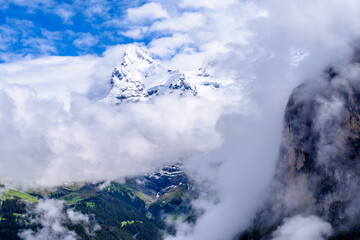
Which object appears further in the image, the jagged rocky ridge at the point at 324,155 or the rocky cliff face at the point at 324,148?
the rocky cliff face at the point at 324,148

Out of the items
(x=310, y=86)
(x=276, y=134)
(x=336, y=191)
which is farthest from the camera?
(x=276, y=134)

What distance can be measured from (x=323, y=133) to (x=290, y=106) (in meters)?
21.2

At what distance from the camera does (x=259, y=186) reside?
653 feet

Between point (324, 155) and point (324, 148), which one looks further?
point (324, 148)

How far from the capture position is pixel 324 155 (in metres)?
136

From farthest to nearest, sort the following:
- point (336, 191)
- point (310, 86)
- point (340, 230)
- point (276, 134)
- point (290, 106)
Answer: point (276, 134)
point (290, 106)
point (310, 86)
point (336, 191)
point (340, 230)

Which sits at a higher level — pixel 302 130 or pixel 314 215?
pixel 302 130

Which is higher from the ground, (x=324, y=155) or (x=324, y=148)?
(x=324, y=148)

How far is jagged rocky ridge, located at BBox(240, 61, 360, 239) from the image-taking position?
5017 inches

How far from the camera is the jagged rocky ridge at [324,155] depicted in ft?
418

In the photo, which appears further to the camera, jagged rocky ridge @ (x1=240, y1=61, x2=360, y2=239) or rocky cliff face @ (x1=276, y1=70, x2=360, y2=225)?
rocky cliff face @ (x1=276, y1=70, x2=360, y2=225)

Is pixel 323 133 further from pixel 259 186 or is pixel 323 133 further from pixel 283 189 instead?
pixel 259 186

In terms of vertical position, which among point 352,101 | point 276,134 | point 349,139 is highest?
point 276,134

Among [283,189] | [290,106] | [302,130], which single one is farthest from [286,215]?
[290,106]
